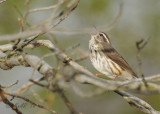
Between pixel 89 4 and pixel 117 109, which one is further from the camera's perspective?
pixel 89 4

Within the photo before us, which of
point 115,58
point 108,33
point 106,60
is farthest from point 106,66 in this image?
point 108,33

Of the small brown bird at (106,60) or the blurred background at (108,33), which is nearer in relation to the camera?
the small brown bird at (106,60)

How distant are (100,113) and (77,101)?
95 cm

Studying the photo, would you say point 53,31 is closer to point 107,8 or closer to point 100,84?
point 100,84

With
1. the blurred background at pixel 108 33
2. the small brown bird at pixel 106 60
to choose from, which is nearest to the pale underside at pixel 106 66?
the small brown bird at pixel 106 60

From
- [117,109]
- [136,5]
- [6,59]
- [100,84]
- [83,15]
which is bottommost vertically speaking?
[117,109]

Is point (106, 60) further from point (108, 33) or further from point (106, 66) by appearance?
point (108, 33)

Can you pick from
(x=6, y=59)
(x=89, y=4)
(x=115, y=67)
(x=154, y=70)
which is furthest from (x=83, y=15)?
(x=6, y=59)

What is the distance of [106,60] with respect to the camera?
26.5 ft

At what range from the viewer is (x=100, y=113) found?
13070 millimetres

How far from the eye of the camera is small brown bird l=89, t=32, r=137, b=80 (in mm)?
7902

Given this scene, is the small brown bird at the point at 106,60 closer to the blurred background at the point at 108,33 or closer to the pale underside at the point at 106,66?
the pale underside at the point at 106,66

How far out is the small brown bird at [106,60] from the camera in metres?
7.90

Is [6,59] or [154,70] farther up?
[6,59]
